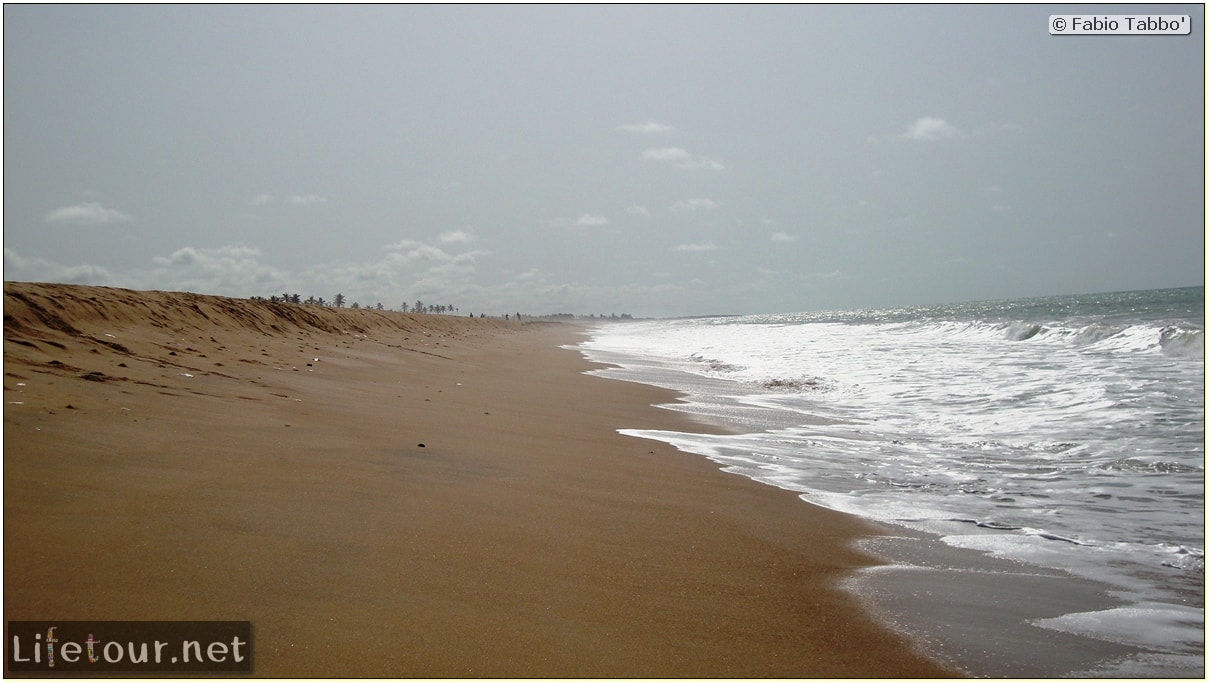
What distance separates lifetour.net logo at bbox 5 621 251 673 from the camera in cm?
185

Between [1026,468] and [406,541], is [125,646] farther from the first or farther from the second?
[1026,468]

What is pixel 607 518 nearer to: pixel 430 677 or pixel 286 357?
pixel 430 677

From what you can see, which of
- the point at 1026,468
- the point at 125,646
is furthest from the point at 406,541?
the point at 1026,468

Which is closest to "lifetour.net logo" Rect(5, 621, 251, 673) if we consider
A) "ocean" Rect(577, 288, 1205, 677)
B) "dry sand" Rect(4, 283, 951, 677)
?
"dry sand" Rect(4, 283, 951, 677)

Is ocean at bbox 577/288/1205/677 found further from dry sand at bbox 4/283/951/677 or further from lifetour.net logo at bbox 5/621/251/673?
lifetour.net logo at bbox 5/621/251/673

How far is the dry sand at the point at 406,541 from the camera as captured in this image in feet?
6.66

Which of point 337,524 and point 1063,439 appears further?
point 1063,439

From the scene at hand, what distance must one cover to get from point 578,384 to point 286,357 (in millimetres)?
4275

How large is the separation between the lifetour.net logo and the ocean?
221 centimetres

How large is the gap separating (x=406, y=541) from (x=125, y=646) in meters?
1.01

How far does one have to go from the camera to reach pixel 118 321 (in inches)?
357

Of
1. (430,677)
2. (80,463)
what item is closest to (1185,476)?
(430,677)

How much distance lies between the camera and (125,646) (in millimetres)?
1904

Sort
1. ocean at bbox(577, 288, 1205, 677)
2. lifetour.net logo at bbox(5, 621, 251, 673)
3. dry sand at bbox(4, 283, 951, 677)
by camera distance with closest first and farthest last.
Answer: lifetour.net logo at bbox(5, 621, 251, 673)
dry sand at bbox(4, 283, 951, 677)
ocean at bbox(577, 288, 1205, 677)
